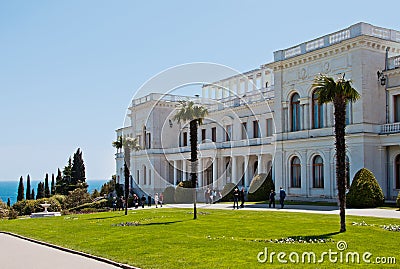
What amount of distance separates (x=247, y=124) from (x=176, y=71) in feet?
93.9

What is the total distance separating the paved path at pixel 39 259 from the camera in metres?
15.0

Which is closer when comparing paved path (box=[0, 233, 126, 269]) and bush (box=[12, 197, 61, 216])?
paved path (box=[0, 233, 126, 269])

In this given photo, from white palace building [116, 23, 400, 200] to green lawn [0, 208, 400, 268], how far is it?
1394 cm

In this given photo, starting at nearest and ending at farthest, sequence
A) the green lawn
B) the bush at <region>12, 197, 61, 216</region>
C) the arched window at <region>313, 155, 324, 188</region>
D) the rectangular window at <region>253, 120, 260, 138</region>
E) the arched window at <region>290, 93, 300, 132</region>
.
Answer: the green lawn → the arched window at <region>313, 155, 324, 188</region> → the arched window at <region>290, 93, 300, 132</region> → the bush at <region>12, 197, 61, 216</region> → the rectangular window at <region>253, 120, 260, 138</region>

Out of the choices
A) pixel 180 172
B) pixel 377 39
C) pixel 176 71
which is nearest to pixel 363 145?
pixel 377 39

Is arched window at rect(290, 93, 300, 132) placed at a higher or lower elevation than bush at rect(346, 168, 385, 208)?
higher

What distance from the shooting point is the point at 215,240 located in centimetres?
1852

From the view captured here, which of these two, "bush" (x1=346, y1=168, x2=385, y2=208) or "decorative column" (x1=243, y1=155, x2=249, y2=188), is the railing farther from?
"decorative column" (x1=243, y1=155, x2=249, y2=188)

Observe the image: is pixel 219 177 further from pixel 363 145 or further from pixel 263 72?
pixel 363 145

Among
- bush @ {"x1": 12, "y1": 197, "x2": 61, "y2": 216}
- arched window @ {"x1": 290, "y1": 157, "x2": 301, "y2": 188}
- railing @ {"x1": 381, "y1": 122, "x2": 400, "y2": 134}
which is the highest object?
railing @ {"x1": 381, "y1": 122, "x2": 400, "y2": 134}

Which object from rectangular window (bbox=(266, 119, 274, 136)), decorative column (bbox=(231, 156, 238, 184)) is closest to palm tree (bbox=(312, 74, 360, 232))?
rectangular window (bbox=(266, 119, 274, 136))

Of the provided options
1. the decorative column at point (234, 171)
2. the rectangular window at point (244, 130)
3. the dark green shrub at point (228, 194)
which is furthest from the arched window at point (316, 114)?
the rectangular window at point (244, 130)

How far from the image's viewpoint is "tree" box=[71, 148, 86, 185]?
297 feet

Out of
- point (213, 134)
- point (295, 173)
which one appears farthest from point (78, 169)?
point (295, 173)
